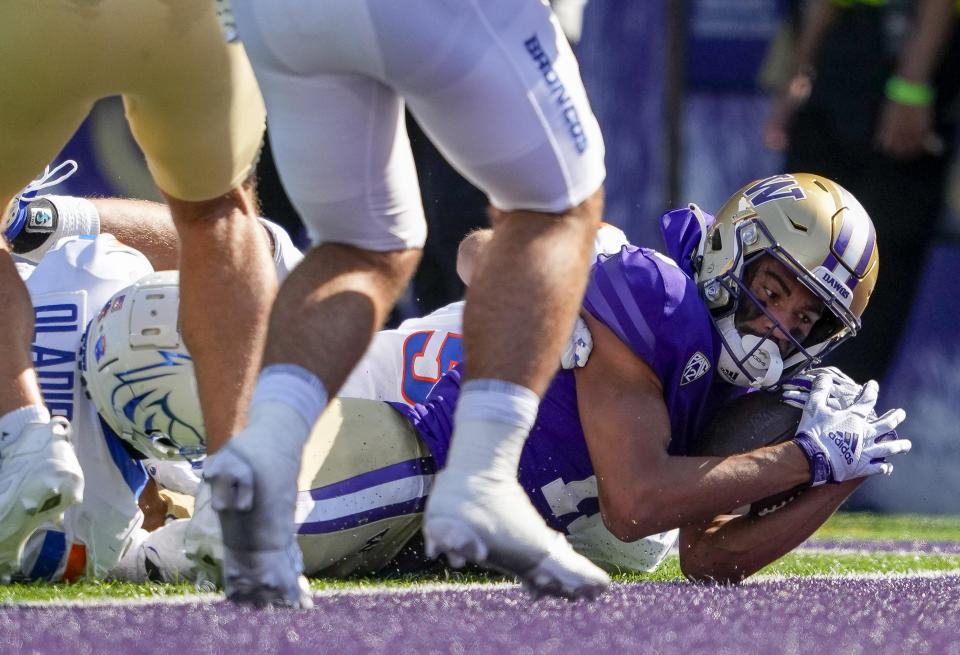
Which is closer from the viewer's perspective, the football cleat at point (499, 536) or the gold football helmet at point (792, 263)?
the football cleat at point (499, 536)

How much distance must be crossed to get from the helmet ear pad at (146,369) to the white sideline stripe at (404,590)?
513 mm

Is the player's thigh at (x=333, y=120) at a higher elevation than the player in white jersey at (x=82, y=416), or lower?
higher

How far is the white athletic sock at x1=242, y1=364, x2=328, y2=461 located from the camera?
1.89 meters

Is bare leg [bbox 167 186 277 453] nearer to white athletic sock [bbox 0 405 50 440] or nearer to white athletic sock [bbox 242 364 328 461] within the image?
white athletic sock [bbox 0 405 50 440]

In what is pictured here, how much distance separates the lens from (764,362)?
2865mm

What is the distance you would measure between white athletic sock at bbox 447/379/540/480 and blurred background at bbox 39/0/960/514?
350cm

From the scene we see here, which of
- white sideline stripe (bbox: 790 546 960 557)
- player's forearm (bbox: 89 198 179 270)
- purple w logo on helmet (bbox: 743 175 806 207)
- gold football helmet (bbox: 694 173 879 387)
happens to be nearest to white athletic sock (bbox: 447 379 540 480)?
gold football helmet (bbox: 694 173 879 387)

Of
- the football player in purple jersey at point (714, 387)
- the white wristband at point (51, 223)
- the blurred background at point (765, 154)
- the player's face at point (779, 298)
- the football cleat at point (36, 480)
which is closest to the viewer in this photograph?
the football cleat at point (36, 480)

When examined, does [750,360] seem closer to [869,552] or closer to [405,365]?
[405,365]

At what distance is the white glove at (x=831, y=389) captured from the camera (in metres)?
2.82

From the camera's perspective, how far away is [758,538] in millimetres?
2785

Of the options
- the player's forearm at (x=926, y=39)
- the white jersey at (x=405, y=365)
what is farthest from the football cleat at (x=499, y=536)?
the player's forearm at (x=926, y=39)

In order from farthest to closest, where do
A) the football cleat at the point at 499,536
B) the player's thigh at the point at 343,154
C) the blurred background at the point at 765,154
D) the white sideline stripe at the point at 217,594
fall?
the blurred background at the point at 765,154 → the white sideline stripe at the point at 217,594 → the player's thigh at the point at 343,154 → the football cleat at the point at 499,536

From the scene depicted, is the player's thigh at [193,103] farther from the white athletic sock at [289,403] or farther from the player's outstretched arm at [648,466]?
the player's outstretched arm at [648,466]
